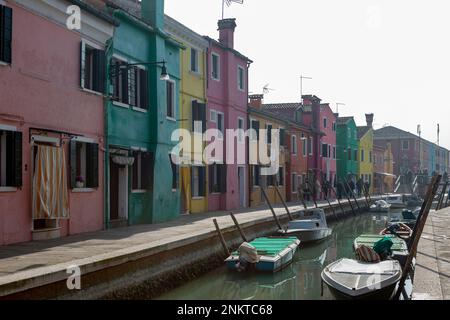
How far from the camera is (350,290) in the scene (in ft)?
32.9

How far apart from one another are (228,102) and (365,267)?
53.7ft

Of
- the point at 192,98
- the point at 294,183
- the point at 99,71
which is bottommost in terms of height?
the point at 294,183

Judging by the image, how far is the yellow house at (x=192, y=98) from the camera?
22547 millimetres

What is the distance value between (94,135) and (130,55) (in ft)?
11.0

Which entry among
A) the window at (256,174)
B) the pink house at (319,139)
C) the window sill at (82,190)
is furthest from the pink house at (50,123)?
the pink house at (319,139)

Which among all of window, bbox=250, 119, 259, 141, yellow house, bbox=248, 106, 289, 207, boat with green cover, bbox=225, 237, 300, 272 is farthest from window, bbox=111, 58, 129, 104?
window, bbox=250, 119, 259, 141

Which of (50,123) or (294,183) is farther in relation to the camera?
(294,183)

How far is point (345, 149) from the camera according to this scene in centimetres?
5134

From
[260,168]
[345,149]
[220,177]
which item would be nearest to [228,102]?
[220,177]

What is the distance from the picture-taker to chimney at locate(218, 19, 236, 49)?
27484mm

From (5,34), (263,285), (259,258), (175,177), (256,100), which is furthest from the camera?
(256,100)

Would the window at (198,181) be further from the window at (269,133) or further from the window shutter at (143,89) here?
the window at (269,133)

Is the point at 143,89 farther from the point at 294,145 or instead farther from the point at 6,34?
the point at 294,145

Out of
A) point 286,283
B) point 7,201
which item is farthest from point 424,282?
point 7,201
